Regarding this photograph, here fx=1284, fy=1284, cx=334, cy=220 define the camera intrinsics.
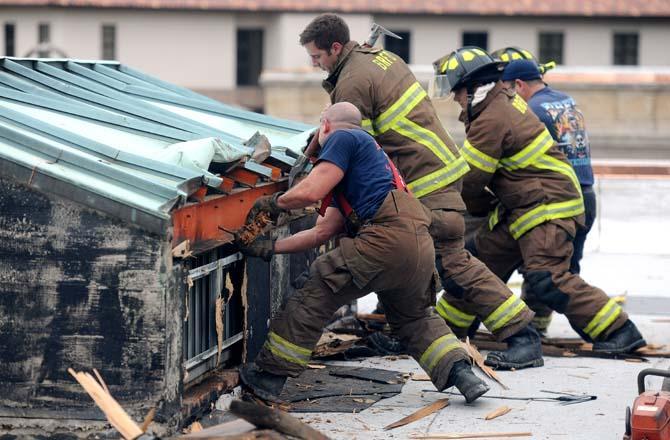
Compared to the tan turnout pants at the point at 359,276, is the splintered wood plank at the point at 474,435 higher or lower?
lower

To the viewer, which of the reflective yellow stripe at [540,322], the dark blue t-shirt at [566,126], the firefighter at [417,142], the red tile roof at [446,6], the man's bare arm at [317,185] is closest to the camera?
the man's bare arm at [317,185]

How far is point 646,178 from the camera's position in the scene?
1546cm

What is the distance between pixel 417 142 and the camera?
22.4 feet

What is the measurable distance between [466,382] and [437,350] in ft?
0.67

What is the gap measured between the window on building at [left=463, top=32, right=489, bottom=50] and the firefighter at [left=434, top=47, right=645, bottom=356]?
45972 millimetres

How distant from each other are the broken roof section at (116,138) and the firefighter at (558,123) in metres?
1.40

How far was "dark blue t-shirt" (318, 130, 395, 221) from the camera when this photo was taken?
5.84m

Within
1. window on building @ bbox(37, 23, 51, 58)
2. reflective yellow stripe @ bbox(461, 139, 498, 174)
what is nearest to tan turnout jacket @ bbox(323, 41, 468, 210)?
reflective yellow stripe @ bbox(461, 139, 498, 174)

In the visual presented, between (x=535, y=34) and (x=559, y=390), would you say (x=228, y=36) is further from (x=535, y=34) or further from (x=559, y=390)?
(x=559, y=390)

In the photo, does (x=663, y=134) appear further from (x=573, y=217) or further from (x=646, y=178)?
(x=573, y=217)

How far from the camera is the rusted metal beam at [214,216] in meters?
5.46

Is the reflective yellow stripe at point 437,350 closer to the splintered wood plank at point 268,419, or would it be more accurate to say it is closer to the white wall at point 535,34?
the splintered wood plank at point 268,419

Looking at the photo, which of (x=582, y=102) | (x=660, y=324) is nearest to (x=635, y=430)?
(x=660, y=324)

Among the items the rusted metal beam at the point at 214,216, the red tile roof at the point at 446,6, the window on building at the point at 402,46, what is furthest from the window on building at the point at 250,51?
the rusted metal beam at the point at 214,216
